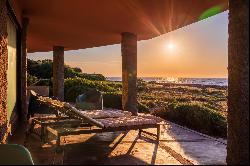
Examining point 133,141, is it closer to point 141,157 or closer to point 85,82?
point 141,157

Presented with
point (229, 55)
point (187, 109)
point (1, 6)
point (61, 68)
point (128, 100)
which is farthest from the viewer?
point (61, 68)

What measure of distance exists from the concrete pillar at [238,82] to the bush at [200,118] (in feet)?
15.2

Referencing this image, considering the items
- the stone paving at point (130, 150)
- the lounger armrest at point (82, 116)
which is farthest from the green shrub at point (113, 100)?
the lounger armrest at point (82, 116)

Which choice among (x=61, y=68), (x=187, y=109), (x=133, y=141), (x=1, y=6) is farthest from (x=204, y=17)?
(x=61, y=68)

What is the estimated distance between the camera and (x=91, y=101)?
9.71 meters

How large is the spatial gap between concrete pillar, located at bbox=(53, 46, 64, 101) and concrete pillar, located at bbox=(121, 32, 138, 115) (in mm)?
6694

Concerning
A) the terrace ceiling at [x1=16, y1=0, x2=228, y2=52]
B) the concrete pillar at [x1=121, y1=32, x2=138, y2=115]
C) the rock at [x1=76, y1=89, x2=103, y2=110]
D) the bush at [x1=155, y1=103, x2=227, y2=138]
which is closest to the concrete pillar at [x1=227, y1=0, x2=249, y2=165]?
the terrace ceiling at [x1=16, y1=0, x2=228, y2=52]

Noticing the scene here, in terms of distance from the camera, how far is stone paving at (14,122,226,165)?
556cm

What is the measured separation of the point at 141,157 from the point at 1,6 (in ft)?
11.4

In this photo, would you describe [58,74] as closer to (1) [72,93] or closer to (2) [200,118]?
(1) [72,93]

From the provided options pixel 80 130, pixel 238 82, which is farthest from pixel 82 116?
pixel 238 82

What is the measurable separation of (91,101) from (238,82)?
19.9 ft

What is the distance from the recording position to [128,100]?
12.6 meters

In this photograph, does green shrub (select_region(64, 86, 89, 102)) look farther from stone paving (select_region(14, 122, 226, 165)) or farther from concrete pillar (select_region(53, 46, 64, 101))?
stone paving (select_region(14, 122, 226, 165))
